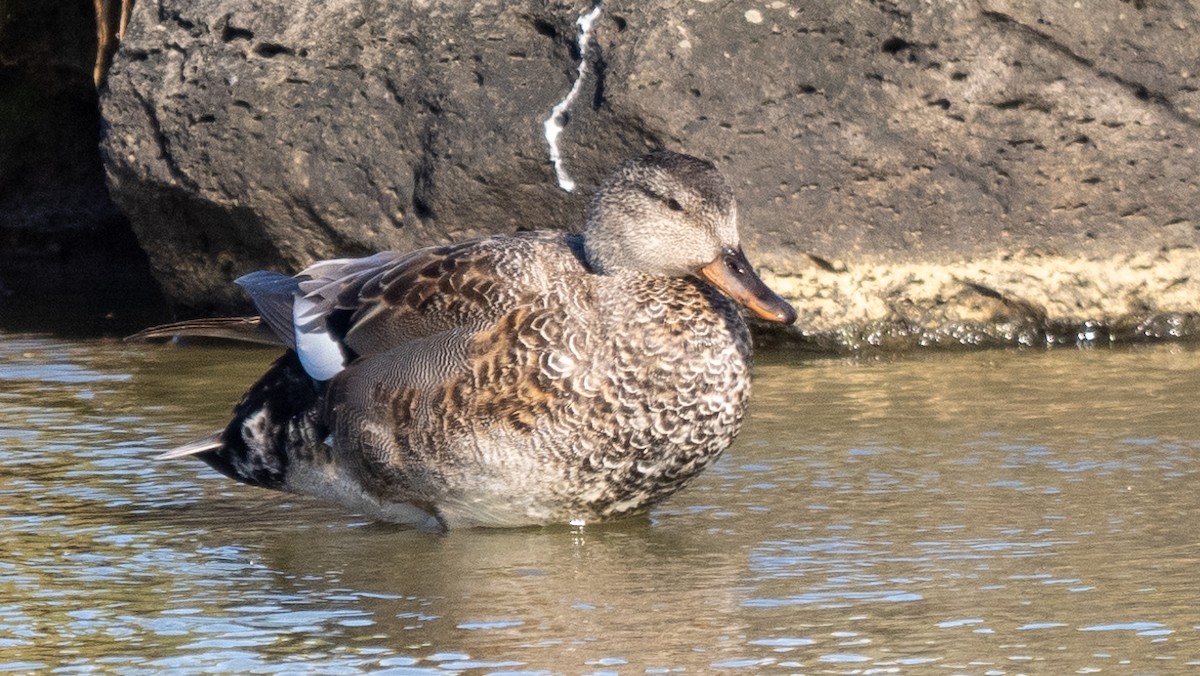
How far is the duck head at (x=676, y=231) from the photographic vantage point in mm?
5320

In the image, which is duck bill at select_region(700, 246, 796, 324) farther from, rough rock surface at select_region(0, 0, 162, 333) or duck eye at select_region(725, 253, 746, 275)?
rough rock surface at select_region(0, 0, 162, 333)

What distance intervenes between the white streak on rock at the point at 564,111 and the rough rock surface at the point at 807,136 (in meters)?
0.03

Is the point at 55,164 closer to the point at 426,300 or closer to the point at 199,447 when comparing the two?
the point at 199,447

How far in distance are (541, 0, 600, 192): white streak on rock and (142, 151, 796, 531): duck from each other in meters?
2.50

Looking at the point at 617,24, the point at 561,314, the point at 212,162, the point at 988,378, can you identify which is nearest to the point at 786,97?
the point at 617,24

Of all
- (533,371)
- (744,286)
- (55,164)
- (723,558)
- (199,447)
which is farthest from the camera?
(55,164)

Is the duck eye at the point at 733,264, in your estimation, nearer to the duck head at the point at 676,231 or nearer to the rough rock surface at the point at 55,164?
the duck head at the point at 676,231

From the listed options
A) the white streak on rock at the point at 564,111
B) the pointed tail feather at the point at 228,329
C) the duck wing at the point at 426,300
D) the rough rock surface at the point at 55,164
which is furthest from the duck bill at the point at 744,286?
the rough rock surface at the point at 55,164

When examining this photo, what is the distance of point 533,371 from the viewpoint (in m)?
5.10

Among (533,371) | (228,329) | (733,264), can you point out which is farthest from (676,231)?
(228,329)

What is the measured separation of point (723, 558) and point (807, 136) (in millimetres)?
3465

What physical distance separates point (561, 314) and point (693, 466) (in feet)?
1.78

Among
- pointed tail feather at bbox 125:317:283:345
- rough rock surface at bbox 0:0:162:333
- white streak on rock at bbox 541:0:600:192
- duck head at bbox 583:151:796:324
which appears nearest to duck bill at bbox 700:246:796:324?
duck head at bbox 583:151:796:324

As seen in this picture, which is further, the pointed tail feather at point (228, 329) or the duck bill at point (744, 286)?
the pointed tail feather at point (228, 329)
